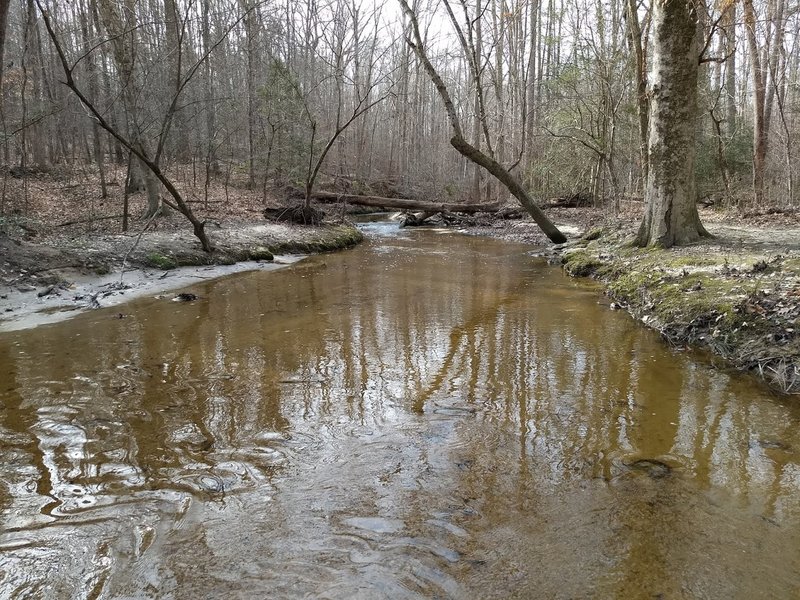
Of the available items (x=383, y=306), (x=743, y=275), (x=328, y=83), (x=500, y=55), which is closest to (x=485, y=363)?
(x=383, y=306)

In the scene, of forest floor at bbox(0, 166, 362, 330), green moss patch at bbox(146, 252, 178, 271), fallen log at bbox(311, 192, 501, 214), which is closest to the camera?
forest floor at bbox(0, 166, 362, 330)

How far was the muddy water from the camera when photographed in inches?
92.7

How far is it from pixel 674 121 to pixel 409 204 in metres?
15.3

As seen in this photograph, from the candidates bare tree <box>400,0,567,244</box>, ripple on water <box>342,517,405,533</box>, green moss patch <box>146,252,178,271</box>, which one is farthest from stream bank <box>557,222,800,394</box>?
green moss patch <box>146,252,178,271</box>

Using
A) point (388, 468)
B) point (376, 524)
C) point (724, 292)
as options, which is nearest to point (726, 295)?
point (724, 292)

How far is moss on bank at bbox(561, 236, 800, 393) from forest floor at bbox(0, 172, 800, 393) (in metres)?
0.01

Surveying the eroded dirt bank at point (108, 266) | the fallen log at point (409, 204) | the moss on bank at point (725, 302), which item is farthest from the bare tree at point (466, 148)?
the fallen log at point (409, 204)

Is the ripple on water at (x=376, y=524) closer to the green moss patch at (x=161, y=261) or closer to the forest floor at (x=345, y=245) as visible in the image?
the forest floor at (x=345, y=245)

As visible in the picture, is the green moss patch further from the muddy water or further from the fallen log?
the fallen log

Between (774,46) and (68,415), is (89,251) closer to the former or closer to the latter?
(68,415)

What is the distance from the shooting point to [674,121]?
848 centimetres

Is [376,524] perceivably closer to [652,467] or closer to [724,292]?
[652,467]

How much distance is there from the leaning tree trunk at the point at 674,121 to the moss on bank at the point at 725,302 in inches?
24.8

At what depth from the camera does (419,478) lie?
3180 mm
